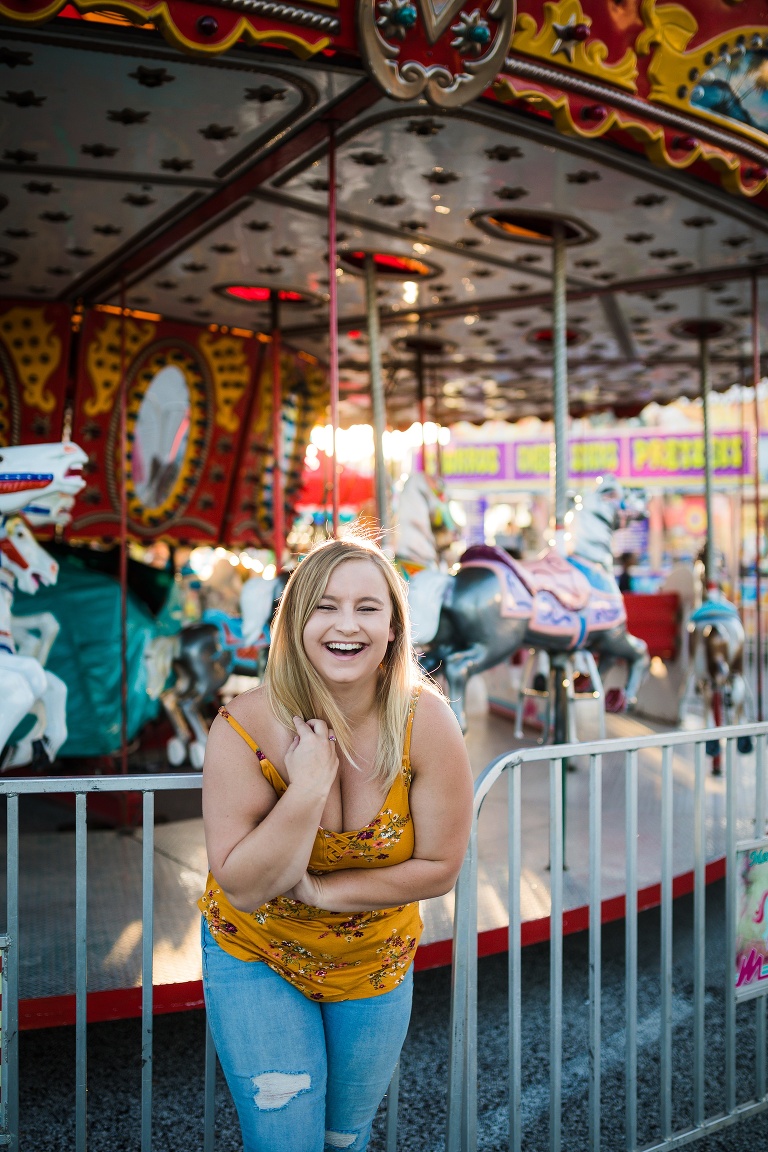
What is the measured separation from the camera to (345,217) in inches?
194

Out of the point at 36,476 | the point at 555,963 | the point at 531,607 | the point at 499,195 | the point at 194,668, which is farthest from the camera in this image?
the point at 194,668

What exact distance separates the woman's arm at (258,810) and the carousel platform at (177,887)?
1.61 m

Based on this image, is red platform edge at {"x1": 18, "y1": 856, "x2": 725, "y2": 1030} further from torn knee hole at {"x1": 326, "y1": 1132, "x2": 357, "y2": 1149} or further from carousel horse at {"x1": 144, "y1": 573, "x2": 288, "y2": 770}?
carousel horse at {"x1": 144, "y1": 573, "x2": 288, "y2": 770}

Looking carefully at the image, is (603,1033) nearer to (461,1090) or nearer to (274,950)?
(461,1090)

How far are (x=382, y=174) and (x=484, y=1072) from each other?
3.46 meters

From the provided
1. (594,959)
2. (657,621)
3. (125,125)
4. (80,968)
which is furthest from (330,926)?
(657,621)

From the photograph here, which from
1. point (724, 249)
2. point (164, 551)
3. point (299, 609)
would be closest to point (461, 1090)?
point (299, 609)

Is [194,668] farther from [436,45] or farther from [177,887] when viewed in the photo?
[436,45]

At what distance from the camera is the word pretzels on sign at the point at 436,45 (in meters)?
2.86

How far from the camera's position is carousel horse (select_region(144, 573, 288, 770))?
221 inches

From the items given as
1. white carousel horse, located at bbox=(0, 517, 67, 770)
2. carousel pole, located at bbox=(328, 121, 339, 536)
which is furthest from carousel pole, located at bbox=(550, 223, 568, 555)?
white carousel horse, located at bbox=(0, 517, 67, 770)

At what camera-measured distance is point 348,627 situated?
1.61 meters

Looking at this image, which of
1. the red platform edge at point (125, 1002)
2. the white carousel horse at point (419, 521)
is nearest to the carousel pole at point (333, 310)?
the white carousel horse at point (419, 521)

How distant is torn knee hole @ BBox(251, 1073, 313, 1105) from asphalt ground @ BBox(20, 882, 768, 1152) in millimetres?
1259
